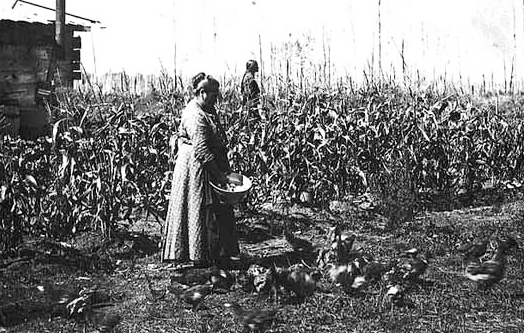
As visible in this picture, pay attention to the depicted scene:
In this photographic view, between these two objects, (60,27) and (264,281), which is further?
(60,27)

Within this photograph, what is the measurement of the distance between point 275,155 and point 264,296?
4.03 m

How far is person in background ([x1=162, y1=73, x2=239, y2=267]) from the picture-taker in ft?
22.7

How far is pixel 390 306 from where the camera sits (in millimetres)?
5977

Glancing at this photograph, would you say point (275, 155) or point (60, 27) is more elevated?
point (60, 27)

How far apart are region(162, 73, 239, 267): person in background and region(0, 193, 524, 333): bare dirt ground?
43 cm

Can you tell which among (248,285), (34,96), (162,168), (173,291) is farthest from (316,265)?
(34,96)

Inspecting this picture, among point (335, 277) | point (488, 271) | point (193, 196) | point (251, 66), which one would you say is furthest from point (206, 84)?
point (251, 66)

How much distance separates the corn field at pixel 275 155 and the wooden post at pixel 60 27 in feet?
26.3

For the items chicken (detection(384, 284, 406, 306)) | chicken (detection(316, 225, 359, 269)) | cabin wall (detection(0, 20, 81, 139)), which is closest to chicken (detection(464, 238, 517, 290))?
chicken (detection(384, 284, 406, 306))

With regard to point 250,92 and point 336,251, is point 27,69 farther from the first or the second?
point 336,251

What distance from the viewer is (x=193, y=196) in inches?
277

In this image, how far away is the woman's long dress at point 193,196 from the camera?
22.8 feet

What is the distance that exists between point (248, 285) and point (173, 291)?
947 millimetres

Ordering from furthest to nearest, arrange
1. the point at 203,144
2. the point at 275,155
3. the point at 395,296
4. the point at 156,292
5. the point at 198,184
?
the point at 275,155 < the point at 198,184 < the point at 203,144 < the point at 156,292 < the point at 395,296
